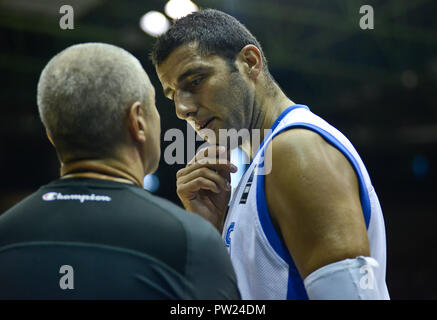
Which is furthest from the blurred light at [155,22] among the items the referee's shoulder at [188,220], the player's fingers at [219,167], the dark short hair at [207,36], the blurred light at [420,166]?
the blurred light at [420,166]

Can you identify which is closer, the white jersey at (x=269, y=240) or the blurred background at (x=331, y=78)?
the white jersey at (x=269, y=240)

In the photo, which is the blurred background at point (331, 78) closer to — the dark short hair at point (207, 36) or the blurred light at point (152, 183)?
the blurred light at point (152, 183)

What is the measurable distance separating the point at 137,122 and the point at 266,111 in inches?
31.3

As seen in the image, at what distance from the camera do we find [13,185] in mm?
10039

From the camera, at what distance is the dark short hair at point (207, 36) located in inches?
72.4

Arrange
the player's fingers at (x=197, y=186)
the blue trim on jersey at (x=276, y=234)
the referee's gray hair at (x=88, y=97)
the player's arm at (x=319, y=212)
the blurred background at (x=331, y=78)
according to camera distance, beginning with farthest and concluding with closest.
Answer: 1. the blurred background at (x=331, y=78)
2. the player's fingers at (x=197, y=186)
3. the blue trim on jersey at (x=276, y=234)
4. the player's arm at (x=319, y=212)
5. the referee's gray hair at (x=88, y=97)

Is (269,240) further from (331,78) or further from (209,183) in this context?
(331,78)

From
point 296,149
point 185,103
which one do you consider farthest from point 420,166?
point 296,149

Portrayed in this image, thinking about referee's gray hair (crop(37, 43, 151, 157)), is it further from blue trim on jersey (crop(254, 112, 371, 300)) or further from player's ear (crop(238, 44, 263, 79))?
player's ear (crop(238, 44, 263, 79))

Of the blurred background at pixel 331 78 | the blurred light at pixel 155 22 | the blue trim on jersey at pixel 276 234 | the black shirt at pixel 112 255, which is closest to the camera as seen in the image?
the black shirt at pixel 112 255

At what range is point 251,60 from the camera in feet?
6.22

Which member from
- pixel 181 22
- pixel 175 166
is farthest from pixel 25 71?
pixel 181 22

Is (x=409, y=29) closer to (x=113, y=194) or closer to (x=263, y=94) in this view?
(x=263, y=94)

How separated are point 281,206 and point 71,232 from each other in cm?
57
